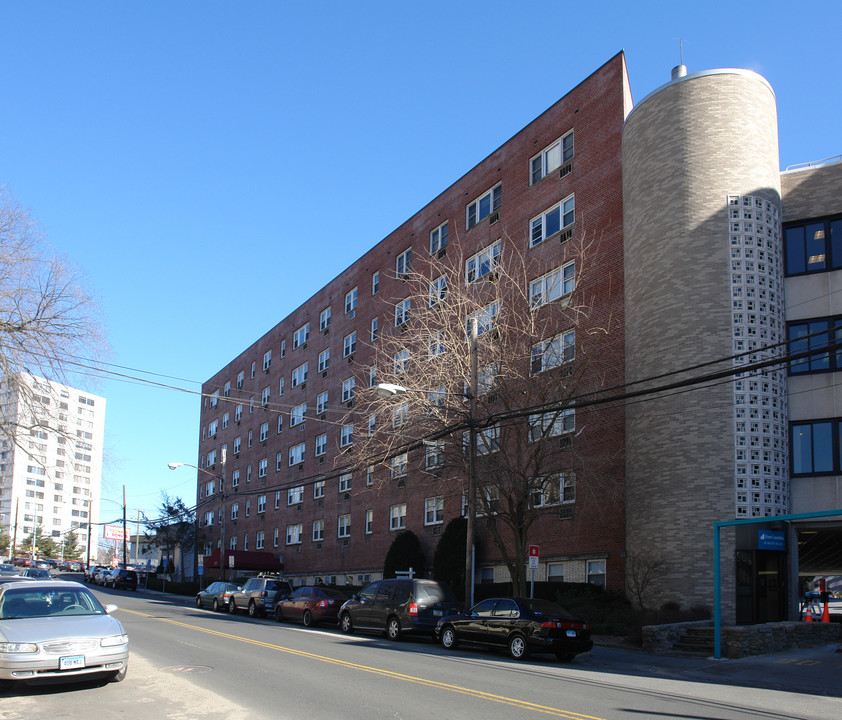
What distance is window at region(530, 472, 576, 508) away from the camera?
2534 centimetres

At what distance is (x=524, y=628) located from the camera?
57.9 ft

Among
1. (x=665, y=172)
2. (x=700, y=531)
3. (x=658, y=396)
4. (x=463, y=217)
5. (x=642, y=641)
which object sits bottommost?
(x=642, y=641)

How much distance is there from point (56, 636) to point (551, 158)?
28015 millimetres

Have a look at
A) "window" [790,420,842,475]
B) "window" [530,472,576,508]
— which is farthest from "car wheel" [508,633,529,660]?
"window" [790,420,842,475]

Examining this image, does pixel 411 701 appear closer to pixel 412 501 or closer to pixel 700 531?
pixel 700 531

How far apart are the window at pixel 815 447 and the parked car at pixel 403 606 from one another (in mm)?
11466

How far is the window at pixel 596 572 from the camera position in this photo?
27578 millimetres

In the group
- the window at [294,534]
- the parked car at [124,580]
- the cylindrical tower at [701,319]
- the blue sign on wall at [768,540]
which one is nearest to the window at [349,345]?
the window at [294,534]

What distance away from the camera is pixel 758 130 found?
86.8 ft

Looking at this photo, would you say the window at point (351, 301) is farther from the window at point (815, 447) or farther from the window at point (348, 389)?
the window at point (815, 447)

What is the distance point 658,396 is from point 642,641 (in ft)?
26.1

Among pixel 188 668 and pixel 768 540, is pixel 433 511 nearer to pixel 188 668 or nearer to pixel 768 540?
pixel 768 540

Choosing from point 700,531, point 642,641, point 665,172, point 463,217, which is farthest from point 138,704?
point 463,217

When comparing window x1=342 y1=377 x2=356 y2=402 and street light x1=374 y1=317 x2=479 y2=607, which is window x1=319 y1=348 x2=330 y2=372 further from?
street light x1=374 y1=317 x2=479 y2=607
